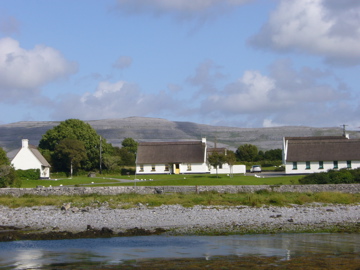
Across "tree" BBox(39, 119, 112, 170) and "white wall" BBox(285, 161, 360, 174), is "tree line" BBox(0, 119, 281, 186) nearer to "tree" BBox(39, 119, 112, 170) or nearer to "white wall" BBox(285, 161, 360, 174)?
"tree" BBox(39, 119, 112, 170)

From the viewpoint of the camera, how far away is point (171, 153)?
68.2 meters

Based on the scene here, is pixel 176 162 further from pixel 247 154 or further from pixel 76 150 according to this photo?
pixel 247 154

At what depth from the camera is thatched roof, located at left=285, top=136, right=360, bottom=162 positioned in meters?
60.2

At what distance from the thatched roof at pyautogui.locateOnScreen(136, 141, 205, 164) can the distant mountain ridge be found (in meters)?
36.2

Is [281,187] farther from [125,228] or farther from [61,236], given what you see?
[61,236]

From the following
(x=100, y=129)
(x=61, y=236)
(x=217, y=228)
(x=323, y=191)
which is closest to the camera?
(x=61, y=236)

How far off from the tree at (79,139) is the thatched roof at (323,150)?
83.3ft

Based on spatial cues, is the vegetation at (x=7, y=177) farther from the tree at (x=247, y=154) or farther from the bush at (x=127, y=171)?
the tree at (x=247, y=154)

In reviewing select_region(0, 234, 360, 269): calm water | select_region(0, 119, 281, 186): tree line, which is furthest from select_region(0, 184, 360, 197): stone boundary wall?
select_region(0, 119, 281, 186): tree line

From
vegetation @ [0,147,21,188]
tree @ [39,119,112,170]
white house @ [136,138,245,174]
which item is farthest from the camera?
tree @ [39,119,112,170]

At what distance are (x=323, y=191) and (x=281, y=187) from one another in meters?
2.93

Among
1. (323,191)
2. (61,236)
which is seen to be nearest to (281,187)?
(323,191)

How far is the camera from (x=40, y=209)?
99.2ft

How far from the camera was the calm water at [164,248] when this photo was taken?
1670 cm
